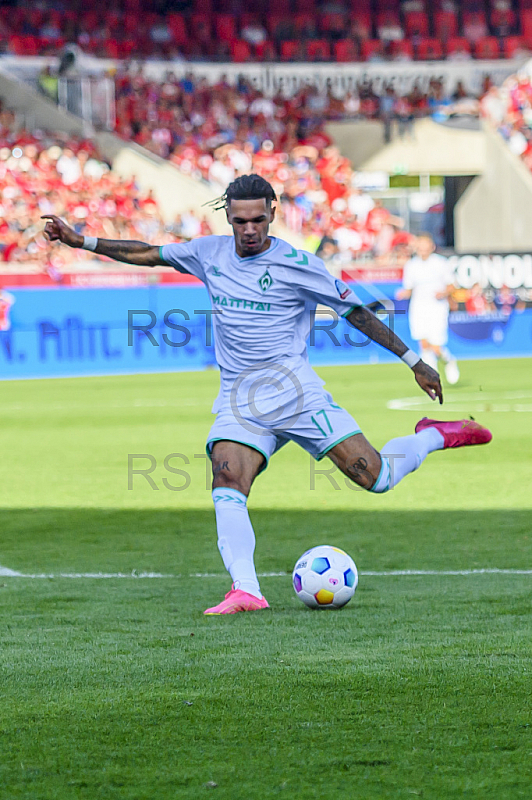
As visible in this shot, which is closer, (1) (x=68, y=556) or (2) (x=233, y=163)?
(1) (x=68, y=556)

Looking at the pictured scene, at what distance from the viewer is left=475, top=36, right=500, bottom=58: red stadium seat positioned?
35.0 metres

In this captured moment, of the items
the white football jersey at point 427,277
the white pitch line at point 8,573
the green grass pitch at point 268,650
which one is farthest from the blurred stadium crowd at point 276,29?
the white pitch line at point 8,573

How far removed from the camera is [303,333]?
5449 mm

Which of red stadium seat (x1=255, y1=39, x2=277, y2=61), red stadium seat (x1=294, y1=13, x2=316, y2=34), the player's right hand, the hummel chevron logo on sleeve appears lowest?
the hummel chevron logo on sleeve

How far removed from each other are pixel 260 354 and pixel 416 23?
32790mm

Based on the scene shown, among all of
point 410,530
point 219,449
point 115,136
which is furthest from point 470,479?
point 115,136

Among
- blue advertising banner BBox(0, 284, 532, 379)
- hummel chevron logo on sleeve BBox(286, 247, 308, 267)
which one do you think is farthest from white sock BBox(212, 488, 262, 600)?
blue advertising banner BBox(0, 284, 532, 379)

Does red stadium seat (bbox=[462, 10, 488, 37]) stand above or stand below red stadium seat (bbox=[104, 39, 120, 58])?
above

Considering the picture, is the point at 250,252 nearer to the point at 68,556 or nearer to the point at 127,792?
A: the point at 68,556

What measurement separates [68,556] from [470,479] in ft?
13.4

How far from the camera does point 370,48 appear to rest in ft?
114

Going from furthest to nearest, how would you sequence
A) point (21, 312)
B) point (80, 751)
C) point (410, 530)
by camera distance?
point (21, 312) → point (410, 530) → point (80, 751)

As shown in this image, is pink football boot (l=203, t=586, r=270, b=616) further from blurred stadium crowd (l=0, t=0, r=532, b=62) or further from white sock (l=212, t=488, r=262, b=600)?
blurred stadium crowd (l=0, t=0, r=532, b=62)

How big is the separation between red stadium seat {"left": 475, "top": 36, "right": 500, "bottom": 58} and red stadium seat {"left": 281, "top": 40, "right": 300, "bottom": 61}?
5.59 meters
